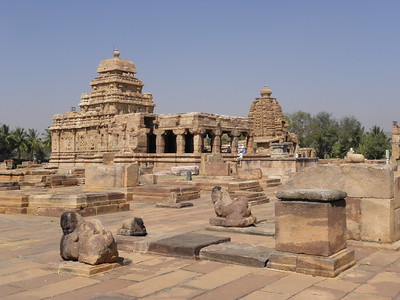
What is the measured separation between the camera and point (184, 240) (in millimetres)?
6324

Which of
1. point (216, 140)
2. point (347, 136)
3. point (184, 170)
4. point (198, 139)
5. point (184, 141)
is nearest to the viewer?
point (184, 170)

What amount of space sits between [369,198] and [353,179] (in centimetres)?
35

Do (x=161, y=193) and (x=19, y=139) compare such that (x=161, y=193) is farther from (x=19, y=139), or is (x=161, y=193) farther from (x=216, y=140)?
(x=19, y=139)


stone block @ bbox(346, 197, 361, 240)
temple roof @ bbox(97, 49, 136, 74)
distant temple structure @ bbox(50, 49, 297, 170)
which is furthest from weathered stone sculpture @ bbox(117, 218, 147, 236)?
temple roof @ bbox(97, 49, 136, 74)

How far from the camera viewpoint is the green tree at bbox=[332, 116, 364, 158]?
214 ft

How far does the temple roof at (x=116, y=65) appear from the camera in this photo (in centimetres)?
4300

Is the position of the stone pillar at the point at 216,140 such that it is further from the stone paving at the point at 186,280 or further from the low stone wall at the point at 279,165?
the stone paving at the point at 186,280

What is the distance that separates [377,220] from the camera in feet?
21.2

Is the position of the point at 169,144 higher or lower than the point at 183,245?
higher

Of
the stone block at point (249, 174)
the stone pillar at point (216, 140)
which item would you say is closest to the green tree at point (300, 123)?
the stone pillar at point (216, 140)

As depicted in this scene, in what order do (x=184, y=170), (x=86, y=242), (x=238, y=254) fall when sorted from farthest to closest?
1. (x=184, y=170)
2. (x=238, y=254)
3. (x=86, y=242)

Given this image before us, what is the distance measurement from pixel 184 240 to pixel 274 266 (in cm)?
157

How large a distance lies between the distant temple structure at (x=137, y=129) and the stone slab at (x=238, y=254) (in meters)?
19.5

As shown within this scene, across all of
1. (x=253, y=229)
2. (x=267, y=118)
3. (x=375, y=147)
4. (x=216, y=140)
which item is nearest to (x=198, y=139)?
(x=216, y=140)
